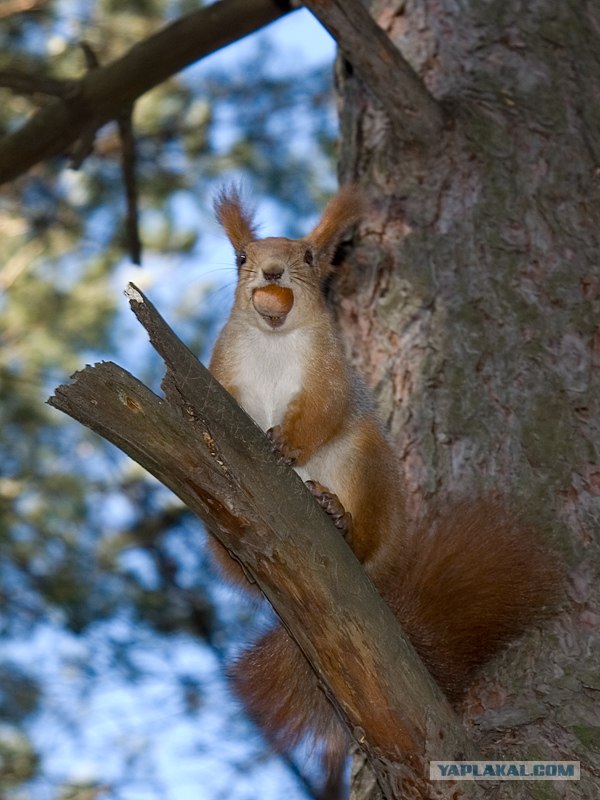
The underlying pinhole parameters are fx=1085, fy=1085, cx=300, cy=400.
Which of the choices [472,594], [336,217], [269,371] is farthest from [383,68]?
[472,594]

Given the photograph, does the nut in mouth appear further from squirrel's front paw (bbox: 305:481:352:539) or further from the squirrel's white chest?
squirrel's front paw (bbox: 305:481:352:539)

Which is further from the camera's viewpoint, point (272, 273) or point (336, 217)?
point (336, 217)

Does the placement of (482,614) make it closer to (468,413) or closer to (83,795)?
(468,413)

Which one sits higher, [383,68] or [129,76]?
[129,76]

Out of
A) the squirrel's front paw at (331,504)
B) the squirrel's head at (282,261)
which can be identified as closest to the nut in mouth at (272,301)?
the squirrel's head at (282,261)

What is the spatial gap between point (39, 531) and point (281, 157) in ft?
5.99

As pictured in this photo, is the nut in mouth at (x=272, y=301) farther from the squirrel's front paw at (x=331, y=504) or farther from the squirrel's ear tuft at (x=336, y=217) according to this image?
the squirrel's front paw at (x=331, y=504)

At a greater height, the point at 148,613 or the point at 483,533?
the point at 148,613

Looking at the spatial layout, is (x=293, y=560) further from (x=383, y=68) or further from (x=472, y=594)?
(x=383, y=68)

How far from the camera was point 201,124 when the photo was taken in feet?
15.0

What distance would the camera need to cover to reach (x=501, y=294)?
98.2 inches

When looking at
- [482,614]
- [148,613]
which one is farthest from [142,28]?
[482,614]

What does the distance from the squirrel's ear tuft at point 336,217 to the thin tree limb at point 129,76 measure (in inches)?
36.7

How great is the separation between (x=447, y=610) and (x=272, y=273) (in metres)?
0.77
